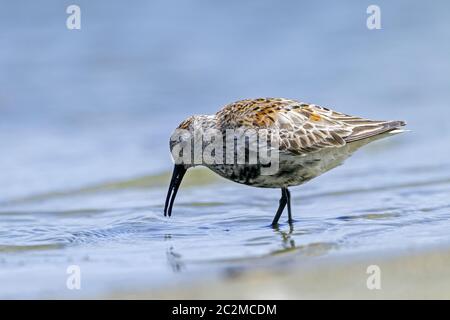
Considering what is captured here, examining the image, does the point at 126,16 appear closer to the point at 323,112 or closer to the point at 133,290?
the point at 323,112

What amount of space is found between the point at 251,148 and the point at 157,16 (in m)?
10.6

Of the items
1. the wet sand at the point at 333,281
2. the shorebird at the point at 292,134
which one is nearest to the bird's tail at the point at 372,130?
the shorebird at the point at 292,134

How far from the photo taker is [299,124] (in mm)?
9070

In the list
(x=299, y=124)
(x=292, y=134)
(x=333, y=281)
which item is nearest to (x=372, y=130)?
(x=299, y=124)

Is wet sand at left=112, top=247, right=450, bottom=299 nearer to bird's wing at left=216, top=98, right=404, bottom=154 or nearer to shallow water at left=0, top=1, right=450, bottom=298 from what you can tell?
shallow water at left=0, top=1, right=450, bottom=298

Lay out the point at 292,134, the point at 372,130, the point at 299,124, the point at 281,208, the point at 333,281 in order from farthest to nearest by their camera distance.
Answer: the point at 281,208
the point at 372,130
the point at 299,124
the point at 292,134
the point at 333,281

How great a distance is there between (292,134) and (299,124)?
224mm

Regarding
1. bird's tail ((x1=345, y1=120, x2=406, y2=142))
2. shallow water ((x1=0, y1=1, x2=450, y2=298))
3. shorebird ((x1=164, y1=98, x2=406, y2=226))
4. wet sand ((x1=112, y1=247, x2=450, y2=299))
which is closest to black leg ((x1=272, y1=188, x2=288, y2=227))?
shorebird ((x1=164, y1=98, x2=406, y2=226))

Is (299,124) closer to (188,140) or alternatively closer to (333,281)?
(188,140)

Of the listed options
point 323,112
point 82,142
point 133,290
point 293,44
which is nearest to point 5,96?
point 82,142

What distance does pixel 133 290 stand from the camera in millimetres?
6820

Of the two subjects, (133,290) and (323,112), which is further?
(323,112)
